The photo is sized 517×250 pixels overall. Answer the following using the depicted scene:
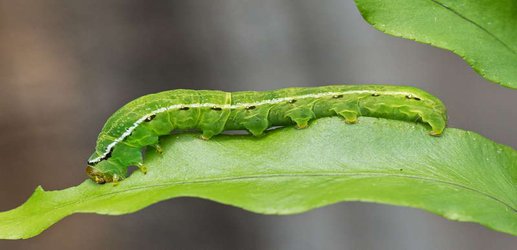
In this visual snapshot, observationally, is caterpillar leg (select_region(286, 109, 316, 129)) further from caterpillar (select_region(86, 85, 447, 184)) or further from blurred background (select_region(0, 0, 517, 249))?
blurred background (select_region(0, 0, 517, 249))

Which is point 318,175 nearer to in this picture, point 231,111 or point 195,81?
point 231,111

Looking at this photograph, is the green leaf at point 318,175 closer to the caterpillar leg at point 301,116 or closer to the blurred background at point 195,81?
the caterpillar leg at point 301,116

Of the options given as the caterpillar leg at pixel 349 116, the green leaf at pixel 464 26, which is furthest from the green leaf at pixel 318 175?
the green leaf at pixel 464 26

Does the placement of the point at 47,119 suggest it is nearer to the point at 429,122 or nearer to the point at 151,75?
the point at 151,75

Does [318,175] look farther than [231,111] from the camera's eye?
No

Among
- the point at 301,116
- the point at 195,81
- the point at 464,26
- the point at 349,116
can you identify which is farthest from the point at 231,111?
the point at 195,81
